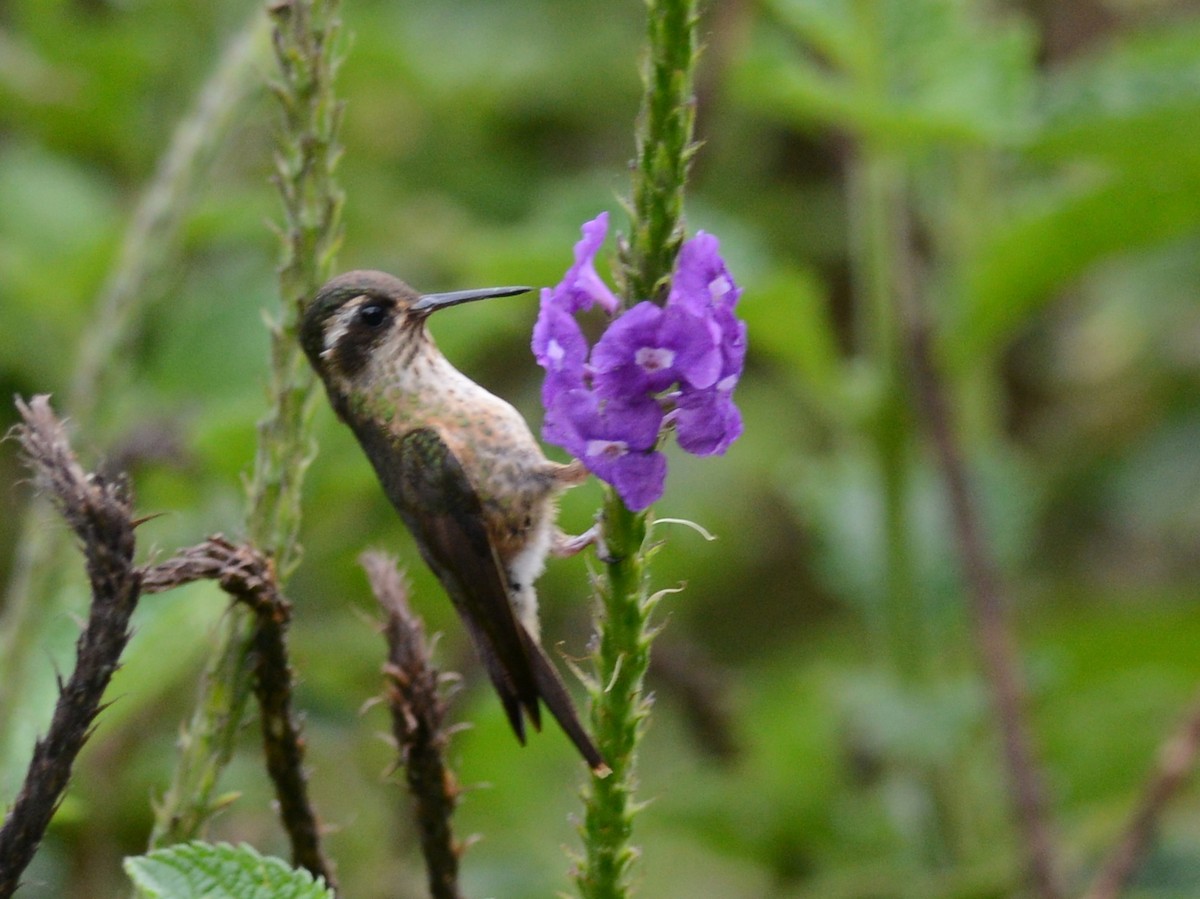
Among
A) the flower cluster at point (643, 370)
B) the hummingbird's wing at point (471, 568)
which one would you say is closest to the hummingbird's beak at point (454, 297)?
the hummingbird's wing at point (471, 568)

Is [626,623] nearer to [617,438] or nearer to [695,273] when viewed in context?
[617,438]

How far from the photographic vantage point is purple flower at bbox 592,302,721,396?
1370 millimetres

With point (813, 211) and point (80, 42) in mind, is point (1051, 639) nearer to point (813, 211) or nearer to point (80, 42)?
point (813, 211)

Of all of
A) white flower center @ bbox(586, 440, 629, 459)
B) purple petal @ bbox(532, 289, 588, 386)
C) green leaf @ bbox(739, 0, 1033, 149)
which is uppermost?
green leaf @ bbox(739, 0, 1033, 149)

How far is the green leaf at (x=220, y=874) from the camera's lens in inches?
50.9

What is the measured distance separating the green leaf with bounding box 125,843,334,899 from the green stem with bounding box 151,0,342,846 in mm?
209

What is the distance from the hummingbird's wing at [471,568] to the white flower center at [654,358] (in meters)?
0.39

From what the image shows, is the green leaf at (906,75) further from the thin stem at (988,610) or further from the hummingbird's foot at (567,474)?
the hummingbird's foot at (567,474)

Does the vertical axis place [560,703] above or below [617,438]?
below

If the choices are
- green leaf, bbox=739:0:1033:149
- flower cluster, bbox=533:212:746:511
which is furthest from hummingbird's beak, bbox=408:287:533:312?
green leaf, bbox=739:0:1033:149

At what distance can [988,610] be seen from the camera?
2.98m

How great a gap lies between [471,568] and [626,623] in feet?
1.80

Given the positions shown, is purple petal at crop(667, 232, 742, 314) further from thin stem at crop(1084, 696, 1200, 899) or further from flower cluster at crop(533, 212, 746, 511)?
thin stem at crop(1084, 696, 1200, 899)

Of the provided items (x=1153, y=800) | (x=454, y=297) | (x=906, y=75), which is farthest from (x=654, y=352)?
(x=906, y=75)
